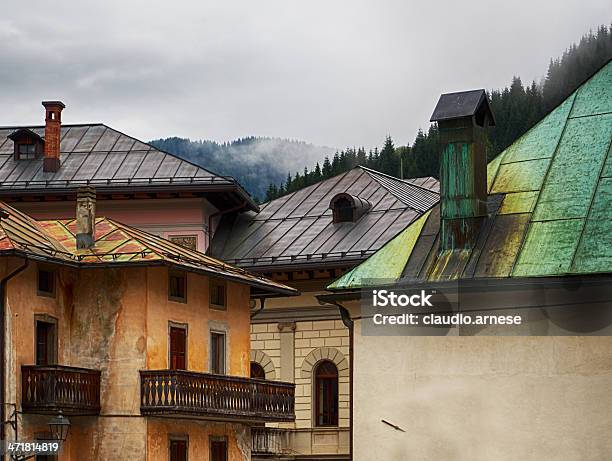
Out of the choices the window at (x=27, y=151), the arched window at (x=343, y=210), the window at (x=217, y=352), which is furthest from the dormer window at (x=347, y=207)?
the window at (x=27, y=151)

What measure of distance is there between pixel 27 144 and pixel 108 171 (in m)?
3.37

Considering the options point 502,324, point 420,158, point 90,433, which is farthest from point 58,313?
point 420,158

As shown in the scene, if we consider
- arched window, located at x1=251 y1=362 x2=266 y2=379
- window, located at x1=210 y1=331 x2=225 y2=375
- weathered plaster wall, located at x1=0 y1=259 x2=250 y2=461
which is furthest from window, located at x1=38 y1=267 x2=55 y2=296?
arched window, located at x1=251 y1=362 x2=266 y2=379

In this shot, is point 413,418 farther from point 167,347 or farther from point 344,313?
point 167,347

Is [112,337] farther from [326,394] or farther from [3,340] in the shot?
[326,394]

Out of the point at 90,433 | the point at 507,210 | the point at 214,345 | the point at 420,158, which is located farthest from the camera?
the point at 420,158

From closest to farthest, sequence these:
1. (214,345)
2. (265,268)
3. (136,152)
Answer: (214,345) < (265,268) < (136,152)

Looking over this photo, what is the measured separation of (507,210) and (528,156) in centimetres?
156

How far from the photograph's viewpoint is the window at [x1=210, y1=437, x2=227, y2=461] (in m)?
45.3

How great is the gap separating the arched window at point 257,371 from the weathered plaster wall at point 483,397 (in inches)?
947

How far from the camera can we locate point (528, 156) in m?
31.4

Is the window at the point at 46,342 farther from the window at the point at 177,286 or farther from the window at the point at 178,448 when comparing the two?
the window at the point at 178,448

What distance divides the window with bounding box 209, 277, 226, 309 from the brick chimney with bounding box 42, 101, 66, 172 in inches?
490

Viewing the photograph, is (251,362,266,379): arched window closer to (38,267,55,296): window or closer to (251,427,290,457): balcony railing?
(251,427,290,457): balcony railing
